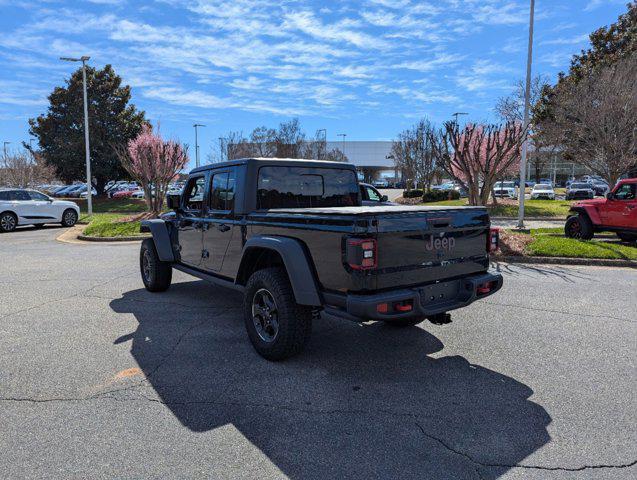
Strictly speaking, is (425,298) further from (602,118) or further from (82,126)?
(82,126)

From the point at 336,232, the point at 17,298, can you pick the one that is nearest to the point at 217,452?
the point at 336,232

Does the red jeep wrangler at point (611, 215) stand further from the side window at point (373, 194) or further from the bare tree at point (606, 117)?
the bare tree at point (606, 117)

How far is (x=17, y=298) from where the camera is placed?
701 centimetres

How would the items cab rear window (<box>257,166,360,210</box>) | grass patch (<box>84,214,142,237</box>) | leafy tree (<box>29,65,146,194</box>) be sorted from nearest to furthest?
cab rear window (<box>257,166,360,210</box>) → grass patch (<box>84,214,142,237</box>) → leafy tree (<box>29,65,146,194</box>)

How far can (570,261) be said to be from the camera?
1021cm

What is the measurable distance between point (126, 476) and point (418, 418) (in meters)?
1.94

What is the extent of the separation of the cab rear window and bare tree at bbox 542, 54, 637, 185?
19.4 meters

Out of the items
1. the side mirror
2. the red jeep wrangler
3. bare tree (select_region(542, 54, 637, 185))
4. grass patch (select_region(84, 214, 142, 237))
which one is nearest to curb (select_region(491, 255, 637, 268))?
the red jeep wrangler

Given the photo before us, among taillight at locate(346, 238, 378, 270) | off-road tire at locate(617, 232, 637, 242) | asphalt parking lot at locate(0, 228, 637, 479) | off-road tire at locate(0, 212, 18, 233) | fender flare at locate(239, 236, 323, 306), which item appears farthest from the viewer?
off-road tire at locate(0, 212, 18, 233)

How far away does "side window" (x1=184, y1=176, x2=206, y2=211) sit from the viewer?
5.97m

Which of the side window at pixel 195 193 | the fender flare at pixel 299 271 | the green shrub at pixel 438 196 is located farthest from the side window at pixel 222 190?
the green shrub at pixel 438 196

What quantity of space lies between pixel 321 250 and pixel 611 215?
11.3 meters

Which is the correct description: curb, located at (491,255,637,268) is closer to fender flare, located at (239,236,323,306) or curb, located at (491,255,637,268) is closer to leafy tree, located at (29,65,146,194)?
fender flare, located at (239,236,323,306)

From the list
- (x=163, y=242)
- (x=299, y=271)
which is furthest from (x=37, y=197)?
(x=299, y=271)
